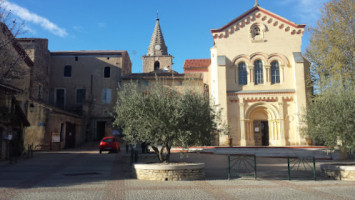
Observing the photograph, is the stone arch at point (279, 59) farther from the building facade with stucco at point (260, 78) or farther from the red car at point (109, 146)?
the red car at point (109, 146)

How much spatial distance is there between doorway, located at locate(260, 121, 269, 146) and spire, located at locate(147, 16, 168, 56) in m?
26.0

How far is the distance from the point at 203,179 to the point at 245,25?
18572mm

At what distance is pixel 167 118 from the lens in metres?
10.7

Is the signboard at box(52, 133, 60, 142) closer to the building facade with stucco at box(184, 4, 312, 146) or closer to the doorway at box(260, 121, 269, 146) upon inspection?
the building facade with stucco at box(184, 4, 312, 146)

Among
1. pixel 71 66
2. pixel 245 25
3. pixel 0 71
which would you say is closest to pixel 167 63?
pixel 71 66

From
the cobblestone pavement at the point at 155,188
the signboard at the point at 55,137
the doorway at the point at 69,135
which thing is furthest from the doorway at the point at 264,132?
the doorway at the point at 69,135

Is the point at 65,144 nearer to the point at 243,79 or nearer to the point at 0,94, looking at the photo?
the point at 0,94

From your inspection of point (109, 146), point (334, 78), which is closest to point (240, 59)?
point (334, 78)

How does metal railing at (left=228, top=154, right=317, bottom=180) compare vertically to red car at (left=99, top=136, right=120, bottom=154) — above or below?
below

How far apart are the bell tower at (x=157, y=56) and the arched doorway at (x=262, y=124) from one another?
73.4ft

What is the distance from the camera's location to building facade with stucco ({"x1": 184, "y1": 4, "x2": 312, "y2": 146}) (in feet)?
80.0

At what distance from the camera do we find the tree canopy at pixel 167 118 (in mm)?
10719

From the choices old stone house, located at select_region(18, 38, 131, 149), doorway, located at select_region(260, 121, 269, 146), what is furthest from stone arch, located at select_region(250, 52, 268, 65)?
old stone house, located at select_region(18, 38, 131, 149)

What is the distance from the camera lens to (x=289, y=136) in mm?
24281
